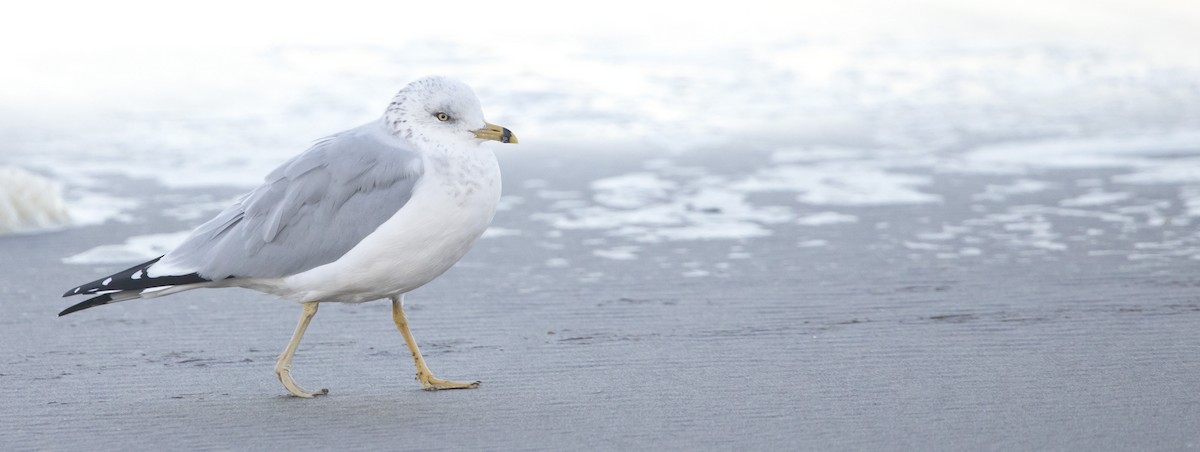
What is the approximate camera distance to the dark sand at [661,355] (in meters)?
3.93

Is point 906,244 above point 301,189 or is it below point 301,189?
below

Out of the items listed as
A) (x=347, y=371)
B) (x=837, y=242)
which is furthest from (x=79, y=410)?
(x=837, y=242)

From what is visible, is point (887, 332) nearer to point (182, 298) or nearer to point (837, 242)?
point (837, 242)

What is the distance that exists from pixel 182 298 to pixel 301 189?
1.59m

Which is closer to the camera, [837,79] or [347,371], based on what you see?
[347,371]

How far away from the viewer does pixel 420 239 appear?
13.9 feet

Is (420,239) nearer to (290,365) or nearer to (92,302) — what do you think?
(290,365)

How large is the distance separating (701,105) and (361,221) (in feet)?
24.1

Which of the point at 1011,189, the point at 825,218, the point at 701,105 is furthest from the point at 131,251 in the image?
the point at 701,105

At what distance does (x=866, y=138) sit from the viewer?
32.3ft

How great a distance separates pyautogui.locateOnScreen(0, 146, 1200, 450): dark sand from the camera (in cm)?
393

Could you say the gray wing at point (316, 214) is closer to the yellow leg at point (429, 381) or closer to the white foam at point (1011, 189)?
the yellow leg at point (429, 381)

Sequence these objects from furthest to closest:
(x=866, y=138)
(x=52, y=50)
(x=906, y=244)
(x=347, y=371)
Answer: (x=52, y=50) → (x=866, y=138) → (x=906, y=244) → (x=347, y=371)

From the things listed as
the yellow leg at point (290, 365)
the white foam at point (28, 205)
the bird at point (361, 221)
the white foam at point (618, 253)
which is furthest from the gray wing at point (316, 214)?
the white foam at point (28, 205)
